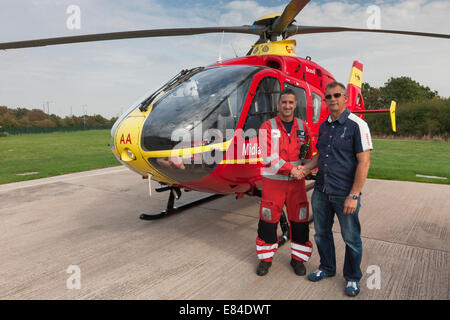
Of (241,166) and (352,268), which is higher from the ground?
(241,166)

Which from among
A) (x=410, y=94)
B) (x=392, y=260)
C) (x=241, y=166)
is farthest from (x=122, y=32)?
→ (x=410, y=94)

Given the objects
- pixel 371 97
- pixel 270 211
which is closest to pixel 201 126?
pixel 270 211

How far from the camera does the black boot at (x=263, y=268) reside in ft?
9.57

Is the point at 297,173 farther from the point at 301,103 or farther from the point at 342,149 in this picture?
the point at 301,103

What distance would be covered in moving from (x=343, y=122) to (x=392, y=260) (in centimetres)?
181

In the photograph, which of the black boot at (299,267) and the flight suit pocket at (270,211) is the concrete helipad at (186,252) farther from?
the flight suit pocket at (270,211)

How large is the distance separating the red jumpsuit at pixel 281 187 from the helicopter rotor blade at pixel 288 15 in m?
1.74

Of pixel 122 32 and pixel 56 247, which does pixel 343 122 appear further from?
pixel 56 247

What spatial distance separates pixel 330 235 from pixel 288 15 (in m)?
3.19

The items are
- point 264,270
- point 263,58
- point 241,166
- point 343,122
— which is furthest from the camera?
point 263,58

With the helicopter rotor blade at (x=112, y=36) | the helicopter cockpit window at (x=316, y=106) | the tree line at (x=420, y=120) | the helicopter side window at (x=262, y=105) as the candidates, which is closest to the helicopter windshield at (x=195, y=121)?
the helicopter side window at (x=262, y=105)

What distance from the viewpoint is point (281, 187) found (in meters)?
2.85

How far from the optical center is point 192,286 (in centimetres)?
273
